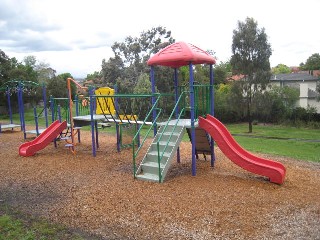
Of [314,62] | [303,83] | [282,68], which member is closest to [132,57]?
[303,83]

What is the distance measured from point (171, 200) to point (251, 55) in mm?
20474

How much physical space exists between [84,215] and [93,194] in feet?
3.75

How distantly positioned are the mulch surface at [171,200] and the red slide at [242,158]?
29 cm

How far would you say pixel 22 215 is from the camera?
6.39 metres

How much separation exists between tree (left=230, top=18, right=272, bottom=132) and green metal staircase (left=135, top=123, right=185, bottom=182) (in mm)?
17786

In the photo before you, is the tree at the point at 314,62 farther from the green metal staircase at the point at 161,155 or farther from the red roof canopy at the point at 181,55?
the green metal staircase at the point at 161,155

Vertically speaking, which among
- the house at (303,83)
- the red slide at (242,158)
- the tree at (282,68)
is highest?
the tree at (282,68)

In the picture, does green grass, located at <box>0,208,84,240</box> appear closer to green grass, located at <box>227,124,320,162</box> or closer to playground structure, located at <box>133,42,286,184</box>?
playground structure, located at <box>133,42,286,184</box>

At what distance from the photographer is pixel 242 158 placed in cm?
795

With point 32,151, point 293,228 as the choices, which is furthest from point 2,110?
point 293,228

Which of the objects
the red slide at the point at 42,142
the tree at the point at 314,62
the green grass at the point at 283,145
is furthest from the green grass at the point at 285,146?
the tree at the point at 314,62

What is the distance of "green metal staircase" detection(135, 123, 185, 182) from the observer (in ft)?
26.2

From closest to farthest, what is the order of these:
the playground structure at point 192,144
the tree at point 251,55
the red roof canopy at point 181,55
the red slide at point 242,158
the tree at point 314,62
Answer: the red slide at point 242,158, the playground structure at point 192,144, the red roof canopy at point 181,55, the tree at point 251,55, the tree at point 314,62

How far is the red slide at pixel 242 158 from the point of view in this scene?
25.3 ft
